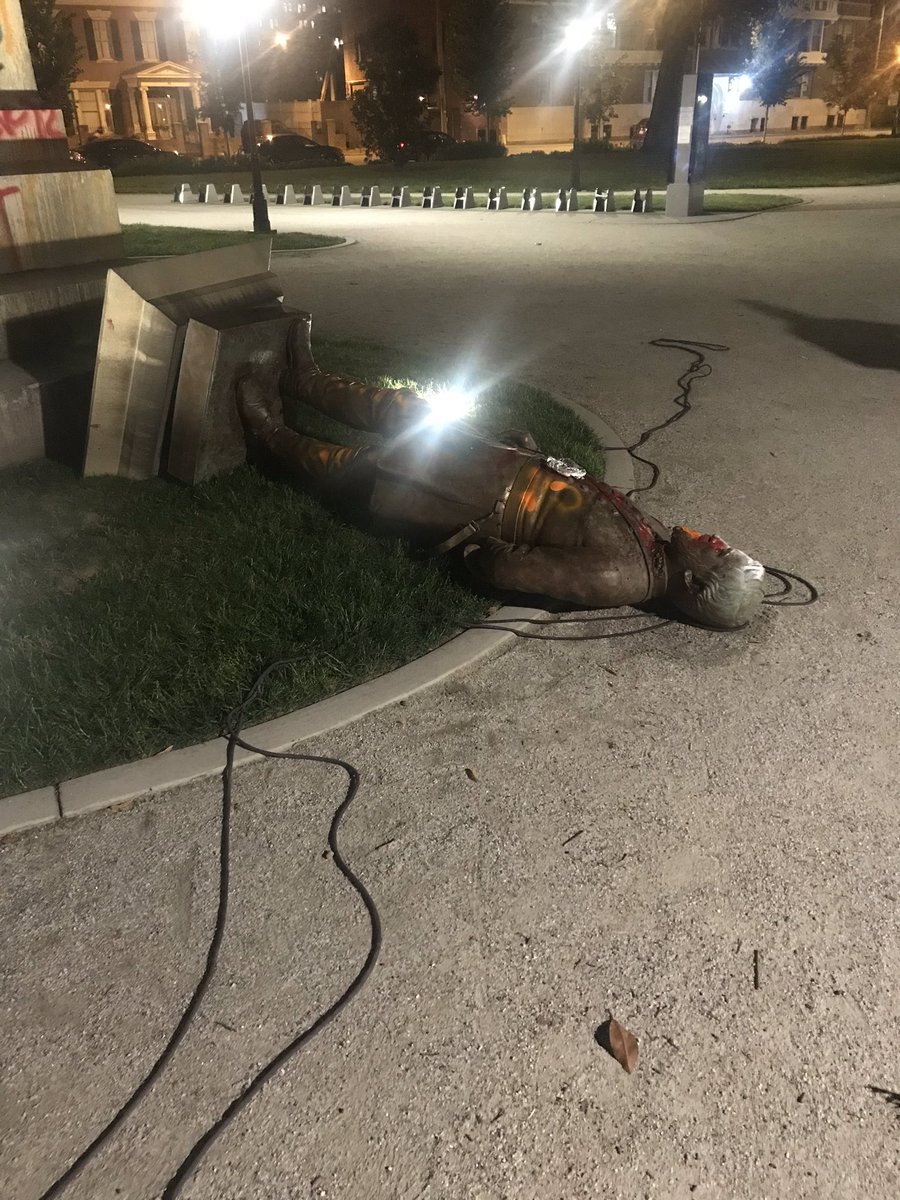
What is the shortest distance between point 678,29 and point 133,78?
38000mm

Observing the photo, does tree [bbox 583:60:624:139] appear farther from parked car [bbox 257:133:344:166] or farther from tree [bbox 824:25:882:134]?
tree [bbox 824:25:882:134]

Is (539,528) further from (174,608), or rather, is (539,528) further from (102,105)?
(102,105)

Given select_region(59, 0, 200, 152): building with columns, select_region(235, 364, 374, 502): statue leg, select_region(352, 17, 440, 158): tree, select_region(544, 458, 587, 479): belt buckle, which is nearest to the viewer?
select_region(544, 458, 587, 479): belt buckle

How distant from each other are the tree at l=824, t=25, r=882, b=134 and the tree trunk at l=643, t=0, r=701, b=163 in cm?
2708

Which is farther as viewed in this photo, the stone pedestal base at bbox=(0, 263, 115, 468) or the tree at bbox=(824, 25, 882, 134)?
the tree at bbox=(824, 25, 882, 134)

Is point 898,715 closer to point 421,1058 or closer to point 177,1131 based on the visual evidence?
point 421,1058

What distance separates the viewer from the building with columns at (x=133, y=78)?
193 feet

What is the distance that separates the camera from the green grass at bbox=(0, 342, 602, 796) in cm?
334

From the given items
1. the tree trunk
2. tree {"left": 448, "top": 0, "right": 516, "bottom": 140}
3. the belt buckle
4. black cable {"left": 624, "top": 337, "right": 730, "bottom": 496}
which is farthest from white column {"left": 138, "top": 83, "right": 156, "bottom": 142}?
the belt buckle

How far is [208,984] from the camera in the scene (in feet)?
7.95

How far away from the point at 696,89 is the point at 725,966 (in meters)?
20.4

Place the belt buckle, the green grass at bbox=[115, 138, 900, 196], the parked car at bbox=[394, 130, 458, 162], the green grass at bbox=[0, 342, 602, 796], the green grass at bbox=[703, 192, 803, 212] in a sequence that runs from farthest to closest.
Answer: the parked car at bbox=[394, 130, 458, 162], the green grass at bbox=[115, 138, 900, 196], the green grass at bbox=[703, 192, 803, 212], the belt buckle, the green grass at bbox=[0, 342, 602, 796]

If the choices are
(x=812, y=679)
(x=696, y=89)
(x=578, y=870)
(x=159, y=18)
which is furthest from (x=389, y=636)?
(x=159, y=18)

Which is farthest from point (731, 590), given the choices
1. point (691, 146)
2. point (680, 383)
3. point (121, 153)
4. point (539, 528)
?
point (121, 153)
